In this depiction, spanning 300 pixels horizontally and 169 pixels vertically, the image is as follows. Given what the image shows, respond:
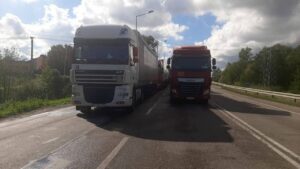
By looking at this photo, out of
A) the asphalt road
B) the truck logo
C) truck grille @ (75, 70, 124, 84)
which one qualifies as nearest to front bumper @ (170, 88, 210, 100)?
the truck logo

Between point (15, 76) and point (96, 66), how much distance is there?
40.1 metres

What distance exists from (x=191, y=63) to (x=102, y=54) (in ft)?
28.4

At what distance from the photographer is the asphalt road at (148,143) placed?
30.1 ft

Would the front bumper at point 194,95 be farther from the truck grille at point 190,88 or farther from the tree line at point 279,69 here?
the tree line at point 279,69

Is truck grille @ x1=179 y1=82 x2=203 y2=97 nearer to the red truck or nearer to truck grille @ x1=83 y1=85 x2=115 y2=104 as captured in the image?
the red truck

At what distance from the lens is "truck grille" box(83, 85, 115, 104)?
60.6ft

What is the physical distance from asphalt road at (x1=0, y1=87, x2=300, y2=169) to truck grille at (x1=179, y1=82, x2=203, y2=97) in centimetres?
812

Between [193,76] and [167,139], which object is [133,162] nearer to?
[167,139]

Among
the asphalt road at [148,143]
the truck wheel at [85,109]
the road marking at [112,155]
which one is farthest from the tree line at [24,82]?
the road marking at [112,155]

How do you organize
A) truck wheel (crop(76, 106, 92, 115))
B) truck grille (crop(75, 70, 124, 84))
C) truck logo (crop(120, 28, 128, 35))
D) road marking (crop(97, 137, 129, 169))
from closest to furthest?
road marking (crop(97, 137, 129, 169)) < truck grille (crop(75, 70, 124, 84)) < truck logo (crop(120, 28, 128, 35)) < truck wheel (crop(76, 106, 92, 115))

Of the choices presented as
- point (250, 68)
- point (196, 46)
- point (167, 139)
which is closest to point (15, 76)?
point (196, 46)

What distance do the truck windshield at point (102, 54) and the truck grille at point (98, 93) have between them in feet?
3.27

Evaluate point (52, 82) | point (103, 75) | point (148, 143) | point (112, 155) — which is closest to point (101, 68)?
point (103, 75)

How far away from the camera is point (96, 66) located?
60.2 feet
